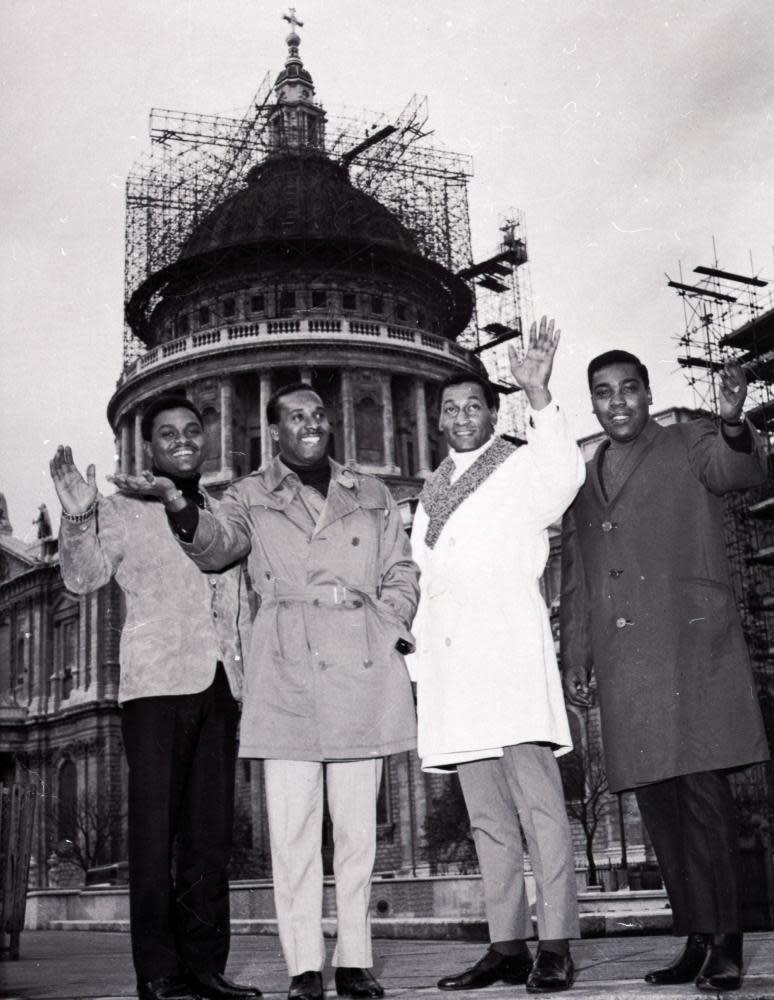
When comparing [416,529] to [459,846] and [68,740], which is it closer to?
[459,846]

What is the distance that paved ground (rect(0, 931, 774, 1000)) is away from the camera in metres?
3.95

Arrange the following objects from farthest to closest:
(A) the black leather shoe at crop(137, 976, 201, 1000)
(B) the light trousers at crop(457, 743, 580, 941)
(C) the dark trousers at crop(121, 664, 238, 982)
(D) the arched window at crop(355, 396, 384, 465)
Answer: (D) the arched window at crop(355, 396, 384, 465)
(C) the dark trousers at crop(121, 664, 238, 982)
(B) the light trousers at crop(457, 743, 580, 941)
(A) the black leather shoe at crop(137, 976, 201, 1000)

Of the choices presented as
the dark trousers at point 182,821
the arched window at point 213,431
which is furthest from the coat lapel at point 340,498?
the arched window at point 213,431

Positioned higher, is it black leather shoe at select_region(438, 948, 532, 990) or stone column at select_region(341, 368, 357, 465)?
stone column at select_region(341, 368, 357, 465)

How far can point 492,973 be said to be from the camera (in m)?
4.57

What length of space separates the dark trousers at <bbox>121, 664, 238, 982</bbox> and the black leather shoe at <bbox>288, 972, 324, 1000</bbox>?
445 mm

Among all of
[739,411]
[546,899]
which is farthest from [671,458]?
[546,899]

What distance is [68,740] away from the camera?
48406mm

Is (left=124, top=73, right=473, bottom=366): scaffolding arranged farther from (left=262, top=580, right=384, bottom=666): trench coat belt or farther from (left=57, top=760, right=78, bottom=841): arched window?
(left=262, top=580, right=384, bottom=666): trench coat belt

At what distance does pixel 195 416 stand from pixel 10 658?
5101 centimetres

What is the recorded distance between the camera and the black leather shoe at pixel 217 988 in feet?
14.8

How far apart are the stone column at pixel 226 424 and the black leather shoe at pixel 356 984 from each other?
45569 millimetres

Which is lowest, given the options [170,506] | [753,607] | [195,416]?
[170,506]

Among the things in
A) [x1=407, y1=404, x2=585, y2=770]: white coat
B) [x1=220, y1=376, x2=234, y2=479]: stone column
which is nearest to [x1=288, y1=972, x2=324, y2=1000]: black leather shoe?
[x1=407, y1=404, x2=585, y2=770]: white coat
